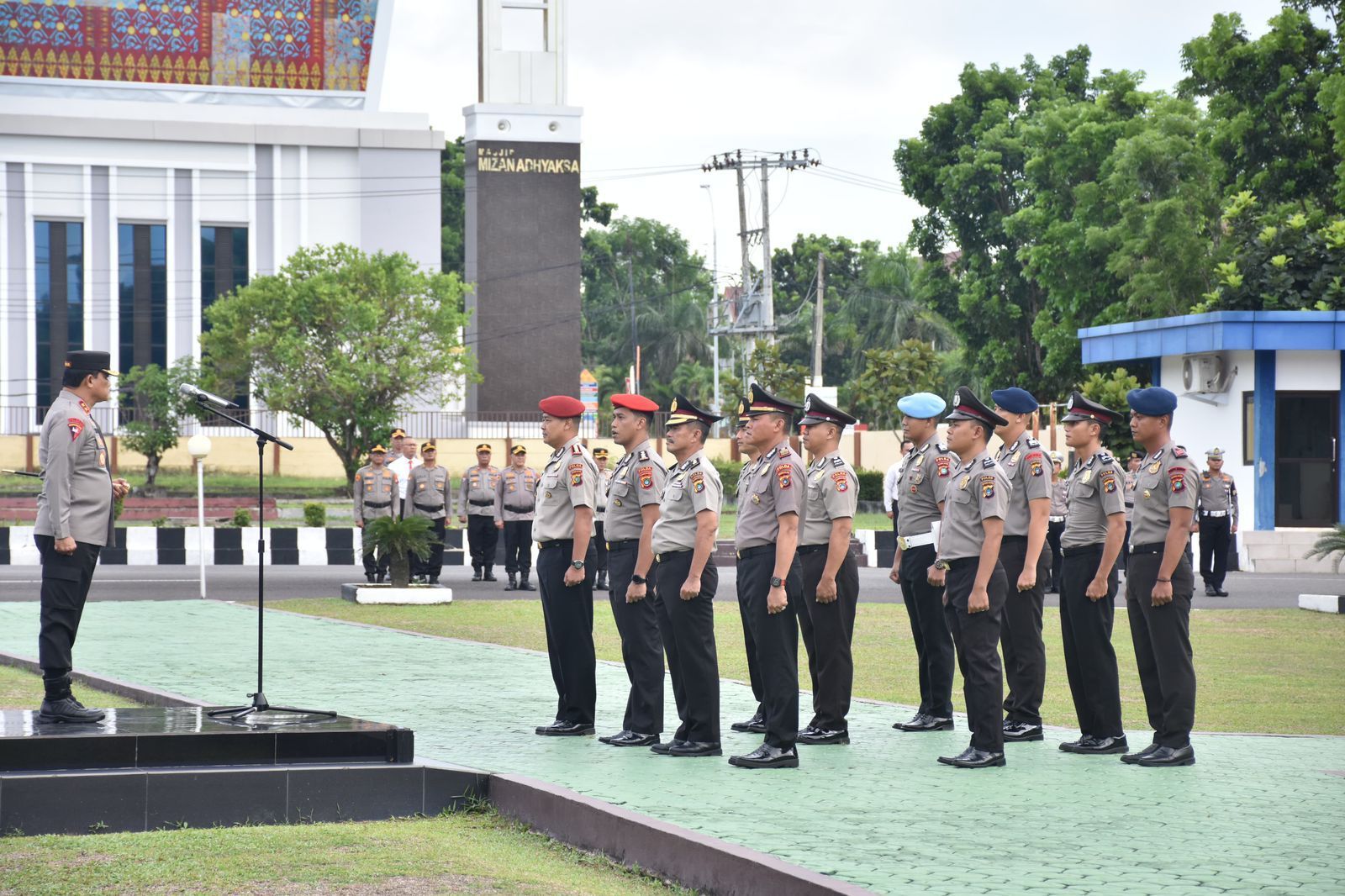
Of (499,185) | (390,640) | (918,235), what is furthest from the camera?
(499,185)

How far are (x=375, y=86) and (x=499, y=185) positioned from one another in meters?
6.99

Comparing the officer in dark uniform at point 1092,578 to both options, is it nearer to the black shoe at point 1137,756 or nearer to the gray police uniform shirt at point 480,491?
the black shoe at point 1137,756

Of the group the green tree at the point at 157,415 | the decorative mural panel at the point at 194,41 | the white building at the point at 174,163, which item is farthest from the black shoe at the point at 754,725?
the decorative mural panel at the point at 194,41

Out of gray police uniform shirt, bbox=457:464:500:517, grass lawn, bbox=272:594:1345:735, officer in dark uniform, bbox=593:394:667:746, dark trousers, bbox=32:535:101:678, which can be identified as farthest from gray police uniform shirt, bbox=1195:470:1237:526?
dark trousers, bbox=32:535:101:678

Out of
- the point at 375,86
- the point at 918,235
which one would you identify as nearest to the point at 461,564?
the point at 918,235

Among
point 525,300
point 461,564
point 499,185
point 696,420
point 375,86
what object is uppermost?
point 375,86

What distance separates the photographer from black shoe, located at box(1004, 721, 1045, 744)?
9.28 m

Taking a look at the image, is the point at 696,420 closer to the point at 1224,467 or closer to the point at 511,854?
the point at 511,854

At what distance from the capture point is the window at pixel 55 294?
180 ft

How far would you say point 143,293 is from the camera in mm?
55531

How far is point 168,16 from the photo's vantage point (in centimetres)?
5544

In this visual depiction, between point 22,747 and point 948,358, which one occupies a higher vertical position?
point 948,358

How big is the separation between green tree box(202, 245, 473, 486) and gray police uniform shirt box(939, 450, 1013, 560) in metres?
31.8

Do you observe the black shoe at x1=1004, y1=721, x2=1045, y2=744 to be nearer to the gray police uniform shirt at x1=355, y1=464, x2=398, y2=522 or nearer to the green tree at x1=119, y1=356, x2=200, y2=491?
the gray police uniform shirt at x1=355, y1=464, x2=398, y2=522
